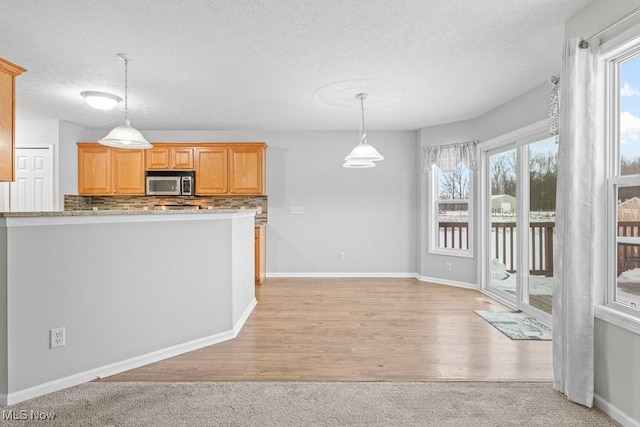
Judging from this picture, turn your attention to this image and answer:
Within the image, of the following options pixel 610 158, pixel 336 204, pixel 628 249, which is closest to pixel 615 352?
pixel 628 249

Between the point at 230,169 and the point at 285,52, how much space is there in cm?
290

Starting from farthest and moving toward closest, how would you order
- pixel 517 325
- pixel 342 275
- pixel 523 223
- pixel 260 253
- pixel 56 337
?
pixel 342 275 → pixel 260 253 → pixel 523 223 → pixel 517 325 → pixel 56 337

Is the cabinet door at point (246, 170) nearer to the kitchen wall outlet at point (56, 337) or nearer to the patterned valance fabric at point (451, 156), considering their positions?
the patterned valance fabric at point (451, 156)

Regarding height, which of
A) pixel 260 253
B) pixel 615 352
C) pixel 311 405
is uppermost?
pixel 260 253

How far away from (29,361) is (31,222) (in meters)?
0.86

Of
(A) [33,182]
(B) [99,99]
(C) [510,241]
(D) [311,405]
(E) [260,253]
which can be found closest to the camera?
(D) [311,405]

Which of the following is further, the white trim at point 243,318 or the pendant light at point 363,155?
the pendant light at point 363,155

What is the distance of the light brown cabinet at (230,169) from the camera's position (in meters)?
5.50

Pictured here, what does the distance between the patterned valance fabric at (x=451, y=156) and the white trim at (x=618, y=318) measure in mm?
3144

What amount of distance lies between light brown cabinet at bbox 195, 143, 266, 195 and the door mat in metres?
3.68

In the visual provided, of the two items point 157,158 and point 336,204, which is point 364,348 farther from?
point 157,158

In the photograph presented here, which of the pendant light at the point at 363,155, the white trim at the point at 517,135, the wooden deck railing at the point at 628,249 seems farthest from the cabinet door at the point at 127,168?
the wooden deck railing at the point at 628,249

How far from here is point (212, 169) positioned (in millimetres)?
5516

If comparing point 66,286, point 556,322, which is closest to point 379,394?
point 556,322
